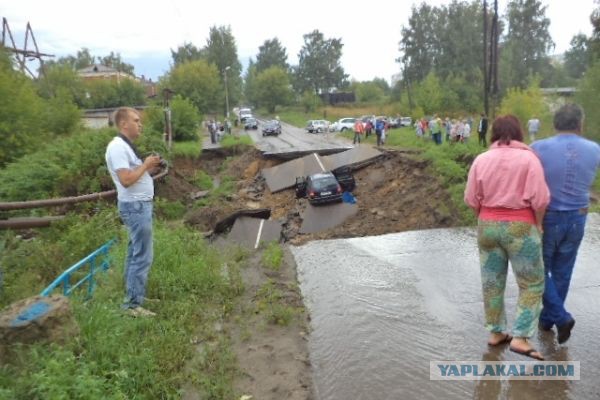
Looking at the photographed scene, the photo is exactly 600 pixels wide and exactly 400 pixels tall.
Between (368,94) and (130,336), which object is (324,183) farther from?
(368,94)

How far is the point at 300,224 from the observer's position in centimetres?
1614

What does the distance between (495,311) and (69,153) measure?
1396 cm

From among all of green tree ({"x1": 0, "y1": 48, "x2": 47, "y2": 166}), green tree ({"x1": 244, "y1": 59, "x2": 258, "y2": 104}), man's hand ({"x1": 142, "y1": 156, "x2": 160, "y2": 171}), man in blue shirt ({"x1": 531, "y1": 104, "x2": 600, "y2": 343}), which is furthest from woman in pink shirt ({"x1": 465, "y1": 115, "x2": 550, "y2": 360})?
green tree ({"x1": 244, "y1": 59, "x2": 258, "y2": 104})

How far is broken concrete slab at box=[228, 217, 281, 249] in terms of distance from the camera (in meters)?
12.7

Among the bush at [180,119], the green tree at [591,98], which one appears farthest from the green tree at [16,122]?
the green tree at [591,98]

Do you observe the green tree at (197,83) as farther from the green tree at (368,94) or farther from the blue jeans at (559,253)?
the blue jeans at (559,253)

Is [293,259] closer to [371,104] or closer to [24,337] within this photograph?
[24,337]

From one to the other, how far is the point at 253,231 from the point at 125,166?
8.98 meters

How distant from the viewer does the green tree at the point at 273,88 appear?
90.3m

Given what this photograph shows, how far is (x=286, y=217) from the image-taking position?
57.0 ft

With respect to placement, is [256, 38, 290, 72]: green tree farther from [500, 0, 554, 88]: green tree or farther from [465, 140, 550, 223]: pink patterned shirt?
[465, 140, 550, 223]: pink patterned shirt

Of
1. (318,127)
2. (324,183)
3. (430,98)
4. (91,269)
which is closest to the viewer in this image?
(91,269)

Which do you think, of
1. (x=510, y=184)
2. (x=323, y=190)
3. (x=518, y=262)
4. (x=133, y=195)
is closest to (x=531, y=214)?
(x=510, y=184)

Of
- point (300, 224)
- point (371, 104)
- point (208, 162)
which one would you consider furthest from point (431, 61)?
point (300, 224)
